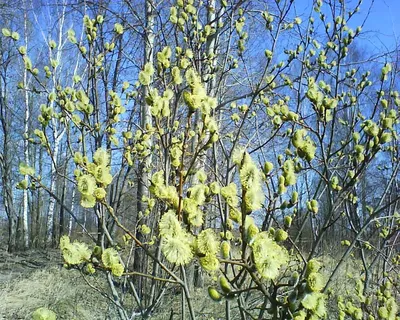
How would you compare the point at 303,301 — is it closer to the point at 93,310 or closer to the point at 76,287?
the point at 93,310

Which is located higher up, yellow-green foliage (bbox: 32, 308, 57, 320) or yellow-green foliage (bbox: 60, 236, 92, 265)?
yellow-green foliage (bbox: 60, 236, 92, 265)

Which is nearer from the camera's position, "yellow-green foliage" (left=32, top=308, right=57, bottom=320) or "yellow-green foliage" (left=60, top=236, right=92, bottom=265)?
"yellow-green foliage" (left=32, top=308, right=57, bottom=320)

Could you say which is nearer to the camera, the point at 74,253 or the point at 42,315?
the point at 42,315

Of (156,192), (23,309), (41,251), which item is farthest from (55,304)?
(41,251)

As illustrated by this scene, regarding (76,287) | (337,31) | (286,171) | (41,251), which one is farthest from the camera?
(41,251)

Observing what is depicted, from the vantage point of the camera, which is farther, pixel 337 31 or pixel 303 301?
pixel 337 31

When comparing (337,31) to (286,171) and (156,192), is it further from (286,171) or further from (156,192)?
(156,192)

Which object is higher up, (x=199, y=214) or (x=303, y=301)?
(x=199, y=214)

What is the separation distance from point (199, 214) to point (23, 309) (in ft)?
17.1

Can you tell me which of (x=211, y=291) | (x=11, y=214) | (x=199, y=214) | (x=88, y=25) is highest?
(x=88, y=25)

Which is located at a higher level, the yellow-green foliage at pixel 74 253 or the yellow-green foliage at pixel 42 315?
the yellow-green foliage at pixel 74 253

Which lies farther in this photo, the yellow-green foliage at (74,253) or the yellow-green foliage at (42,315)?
the yellow-green foliage at (74,253)

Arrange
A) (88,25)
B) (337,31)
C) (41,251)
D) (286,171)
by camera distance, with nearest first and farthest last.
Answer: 1. (286,171)
2. (88,25)
3. (337,31)
4. (41,251)

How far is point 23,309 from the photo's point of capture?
5.62 meters
